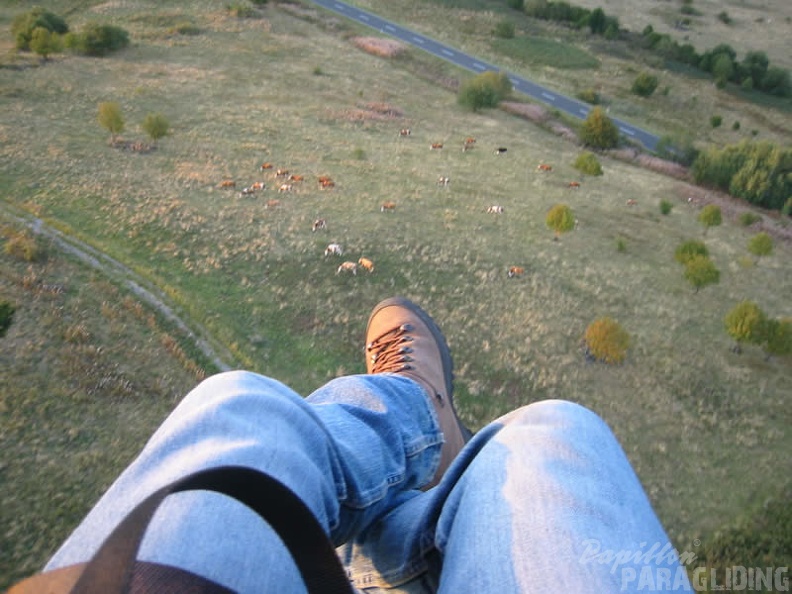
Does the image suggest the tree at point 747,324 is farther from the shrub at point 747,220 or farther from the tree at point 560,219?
the shrub at point 747,220

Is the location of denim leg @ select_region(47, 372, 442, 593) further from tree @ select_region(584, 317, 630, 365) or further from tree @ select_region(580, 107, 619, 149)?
tree @ select_region(580, 107, 619, 149)

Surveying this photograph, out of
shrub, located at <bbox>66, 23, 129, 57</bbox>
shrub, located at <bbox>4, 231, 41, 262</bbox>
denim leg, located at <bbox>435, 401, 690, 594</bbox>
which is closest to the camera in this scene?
denim leg, located at <bbox>435, 401, 690, 594</bbox>

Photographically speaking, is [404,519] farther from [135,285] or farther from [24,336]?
[135,285]

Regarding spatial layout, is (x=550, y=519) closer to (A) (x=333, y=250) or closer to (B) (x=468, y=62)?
(A) (x=333, y=250)

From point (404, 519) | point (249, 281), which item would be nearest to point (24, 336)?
point (249, 281)

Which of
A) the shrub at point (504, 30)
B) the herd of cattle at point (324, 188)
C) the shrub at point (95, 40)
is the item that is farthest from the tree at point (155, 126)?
→ the shrub at point (504, 30)

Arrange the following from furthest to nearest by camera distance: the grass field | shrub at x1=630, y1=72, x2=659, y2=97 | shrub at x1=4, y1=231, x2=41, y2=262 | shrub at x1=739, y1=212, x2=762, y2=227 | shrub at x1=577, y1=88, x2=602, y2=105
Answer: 1. shrub at x1=630, y1=72, x2=659, y2=97
2. shrub at x1=577, y1=88, x2=602, y2=105
3. shrub at x1=739, y1=212, x2=762, y2=227
4. shrub at x1=4, y1=231, x2=41, y2=262
5. the grass field

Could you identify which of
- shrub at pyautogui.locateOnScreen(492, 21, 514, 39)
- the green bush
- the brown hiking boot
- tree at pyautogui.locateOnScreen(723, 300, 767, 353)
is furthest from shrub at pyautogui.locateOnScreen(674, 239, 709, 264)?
shrub at pyautogui.locateOnScreen(492, 21, 514, 39)

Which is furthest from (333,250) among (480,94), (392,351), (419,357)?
(480,94)
